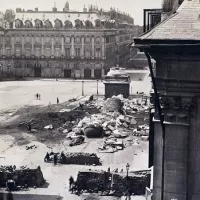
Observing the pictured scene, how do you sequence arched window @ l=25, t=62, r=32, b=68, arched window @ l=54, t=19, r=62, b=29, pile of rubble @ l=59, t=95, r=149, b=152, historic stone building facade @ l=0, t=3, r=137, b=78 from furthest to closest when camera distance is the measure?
1. arched window @ l=54, t=19, r=62, b=29
2. arched window @ l=25, t=62, r=32, b=68
3. historic stone building facade @ l=0, t=3, r=137, b=78
4. pile of rubble @ l=59, t=95, r=149, b=152

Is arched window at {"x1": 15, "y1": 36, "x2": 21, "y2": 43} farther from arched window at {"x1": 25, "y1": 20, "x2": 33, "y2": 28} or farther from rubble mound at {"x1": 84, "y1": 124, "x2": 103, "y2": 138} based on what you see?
rubble mound at {"x1": 84, "y1": 124, "x2": 103, "y2": 138}

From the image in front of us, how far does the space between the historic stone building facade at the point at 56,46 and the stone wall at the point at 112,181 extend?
78610mm

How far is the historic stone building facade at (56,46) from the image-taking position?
10731cm

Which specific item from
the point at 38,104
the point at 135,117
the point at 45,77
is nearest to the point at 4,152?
the point at 135,117

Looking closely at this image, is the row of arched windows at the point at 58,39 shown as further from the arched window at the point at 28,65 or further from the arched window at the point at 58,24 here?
the arched window at the point at 28,65

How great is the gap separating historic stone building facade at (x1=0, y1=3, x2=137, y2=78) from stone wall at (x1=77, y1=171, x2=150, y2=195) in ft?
258

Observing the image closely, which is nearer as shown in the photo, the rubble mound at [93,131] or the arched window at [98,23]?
the rubble mound at [93,131]

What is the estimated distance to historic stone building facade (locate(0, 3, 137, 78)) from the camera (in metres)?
107

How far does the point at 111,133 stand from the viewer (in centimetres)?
4759

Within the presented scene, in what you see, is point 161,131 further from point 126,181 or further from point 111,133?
point 111,133

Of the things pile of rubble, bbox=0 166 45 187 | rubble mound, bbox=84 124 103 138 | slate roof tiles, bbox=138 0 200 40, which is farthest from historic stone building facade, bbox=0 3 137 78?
slate roof tiles, bbox=138 0 200 40

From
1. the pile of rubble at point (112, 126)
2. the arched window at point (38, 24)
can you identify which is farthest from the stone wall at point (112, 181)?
the arched window at point (38, 24)

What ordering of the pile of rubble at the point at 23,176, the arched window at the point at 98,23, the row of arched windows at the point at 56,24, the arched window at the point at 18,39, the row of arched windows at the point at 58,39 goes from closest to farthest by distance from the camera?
the pile of rubble at the point at 23,176, the row of arched windows at the point at 58,39, the row of arched windows at the point at 56,24, the arched window at the point at 98,23, the arched window at the point at 18,39

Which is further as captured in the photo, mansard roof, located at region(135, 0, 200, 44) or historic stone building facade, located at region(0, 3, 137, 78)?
historic stone building facade, located at region(0, 3, 137, 78)
